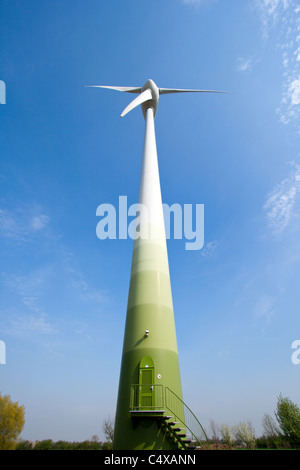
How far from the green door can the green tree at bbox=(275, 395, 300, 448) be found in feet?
162

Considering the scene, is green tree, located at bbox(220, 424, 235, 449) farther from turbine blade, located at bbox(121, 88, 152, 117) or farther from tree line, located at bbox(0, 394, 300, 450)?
turbine blade, located at bbox(121, 88, 152, 117)

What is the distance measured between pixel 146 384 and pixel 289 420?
171ft

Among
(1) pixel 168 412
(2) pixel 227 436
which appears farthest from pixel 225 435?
(1) pixel 168 412

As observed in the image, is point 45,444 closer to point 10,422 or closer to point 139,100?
point 10,422

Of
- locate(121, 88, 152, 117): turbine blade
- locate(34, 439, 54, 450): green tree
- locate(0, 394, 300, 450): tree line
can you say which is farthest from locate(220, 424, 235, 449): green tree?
locate(121, 88, 152, 117): turbine blade

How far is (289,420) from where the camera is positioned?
160ft

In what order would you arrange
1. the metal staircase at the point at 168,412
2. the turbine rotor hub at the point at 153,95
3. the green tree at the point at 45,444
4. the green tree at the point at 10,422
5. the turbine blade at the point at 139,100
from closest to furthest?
the metal staircase at the point at 168,412, the turbine blade at the point at 139,100, the turbine rotor hub at the point at 153,95, the green tree at the point at 10,422, the green tree at the point at 45,444

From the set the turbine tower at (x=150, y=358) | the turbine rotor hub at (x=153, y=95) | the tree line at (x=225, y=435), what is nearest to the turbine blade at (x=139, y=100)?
the turbine rotor hub at (x=153, y=95)

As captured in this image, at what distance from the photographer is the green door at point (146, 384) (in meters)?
13.9

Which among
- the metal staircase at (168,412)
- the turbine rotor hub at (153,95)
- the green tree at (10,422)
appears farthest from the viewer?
the green tree at (10,422)

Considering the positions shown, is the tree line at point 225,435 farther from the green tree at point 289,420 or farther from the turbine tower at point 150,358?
the turbine tower at point 150,358

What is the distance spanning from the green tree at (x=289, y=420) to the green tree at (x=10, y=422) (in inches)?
1892

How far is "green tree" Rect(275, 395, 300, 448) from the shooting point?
1824 inches
